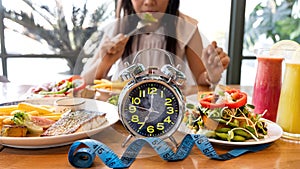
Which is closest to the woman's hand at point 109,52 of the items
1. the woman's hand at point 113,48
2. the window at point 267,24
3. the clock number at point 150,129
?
the woman's hand at point 113,48

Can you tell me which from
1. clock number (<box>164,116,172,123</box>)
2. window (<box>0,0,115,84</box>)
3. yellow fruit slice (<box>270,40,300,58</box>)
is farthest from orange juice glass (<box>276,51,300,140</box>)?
window (<box>0,0,115,84</box>)

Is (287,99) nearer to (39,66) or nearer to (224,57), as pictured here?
(224,57)

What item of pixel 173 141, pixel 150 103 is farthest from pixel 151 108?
pixel 173 141

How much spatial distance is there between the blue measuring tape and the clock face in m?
0.04

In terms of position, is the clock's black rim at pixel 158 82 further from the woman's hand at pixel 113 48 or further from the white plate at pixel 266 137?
the woman's hand at pixel 113 48

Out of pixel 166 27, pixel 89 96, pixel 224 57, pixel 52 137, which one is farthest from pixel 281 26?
pixel 52 137

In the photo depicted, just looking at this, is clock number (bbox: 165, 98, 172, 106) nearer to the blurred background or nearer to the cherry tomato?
the cherry tomato

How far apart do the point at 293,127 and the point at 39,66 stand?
9.33 ft

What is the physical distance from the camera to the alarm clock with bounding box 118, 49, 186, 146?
83 cm

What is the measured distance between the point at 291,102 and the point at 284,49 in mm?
172

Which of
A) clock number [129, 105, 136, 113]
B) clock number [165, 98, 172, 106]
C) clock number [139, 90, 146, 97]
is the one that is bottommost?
clock number [129, 105, 136, 113]

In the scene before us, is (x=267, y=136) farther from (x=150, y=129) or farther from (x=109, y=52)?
(x=109, y=52)

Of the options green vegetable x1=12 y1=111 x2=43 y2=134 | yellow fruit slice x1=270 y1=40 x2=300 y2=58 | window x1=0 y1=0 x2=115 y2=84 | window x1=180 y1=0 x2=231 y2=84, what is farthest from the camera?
window x1=180 y1=0 x2=231 y2=84

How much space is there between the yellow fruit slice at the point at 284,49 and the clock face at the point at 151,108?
0.41 m
